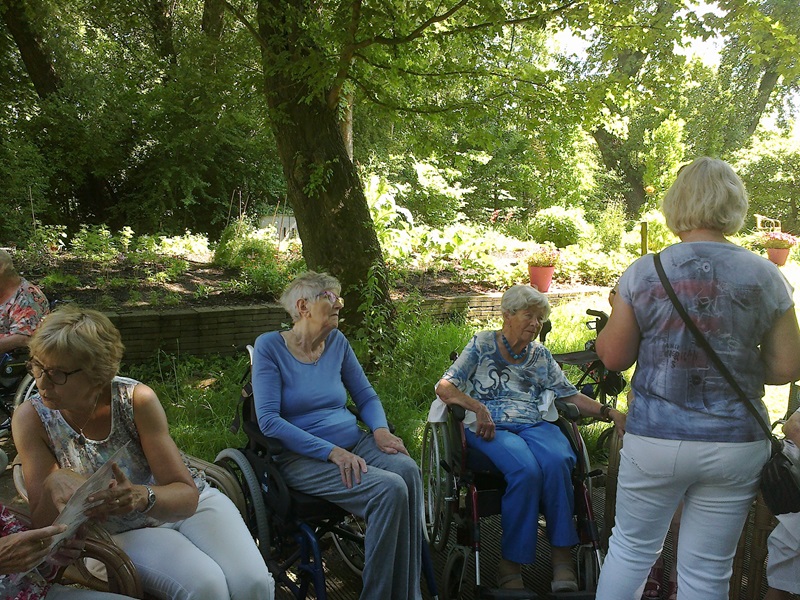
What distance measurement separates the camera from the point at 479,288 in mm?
7527

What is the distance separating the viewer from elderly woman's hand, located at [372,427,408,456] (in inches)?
99.2

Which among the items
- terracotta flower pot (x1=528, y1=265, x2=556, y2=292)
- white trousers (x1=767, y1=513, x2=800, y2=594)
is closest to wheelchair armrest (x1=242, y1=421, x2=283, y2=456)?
white trousers (x1=767, y1=513, x2=800, y2=594)

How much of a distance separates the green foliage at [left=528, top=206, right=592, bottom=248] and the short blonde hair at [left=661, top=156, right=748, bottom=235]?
345 inches

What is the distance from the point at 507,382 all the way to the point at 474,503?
1.99 ft

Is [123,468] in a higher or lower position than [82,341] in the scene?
lower

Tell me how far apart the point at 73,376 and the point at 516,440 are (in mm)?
1638

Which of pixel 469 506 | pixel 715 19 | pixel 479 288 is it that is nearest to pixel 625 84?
pixel 715 19

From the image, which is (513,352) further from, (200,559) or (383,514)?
(200,559)

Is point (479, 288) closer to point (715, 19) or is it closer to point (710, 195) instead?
point (715, 19)

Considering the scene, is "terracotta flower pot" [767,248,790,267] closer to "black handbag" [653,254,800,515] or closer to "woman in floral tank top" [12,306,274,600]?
"black handbag" [653,254,800,515]

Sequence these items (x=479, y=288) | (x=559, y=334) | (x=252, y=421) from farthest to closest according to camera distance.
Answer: (x=479, y=288), (x=559, y=334), (x=252, y=421)

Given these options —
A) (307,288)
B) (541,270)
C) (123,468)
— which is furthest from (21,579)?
(541,270)

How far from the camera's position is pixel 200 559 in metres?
1.84

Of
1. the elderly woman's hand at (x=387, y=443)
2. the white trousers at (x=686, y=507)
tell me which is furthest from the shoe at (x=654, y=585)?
the elderly woman's hand at (x=387, y=443)
